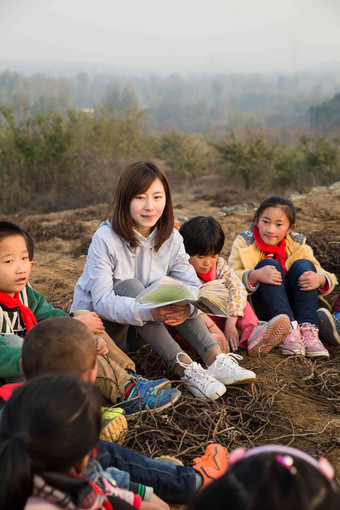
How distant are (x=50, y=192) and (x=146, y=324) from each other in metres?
10.8

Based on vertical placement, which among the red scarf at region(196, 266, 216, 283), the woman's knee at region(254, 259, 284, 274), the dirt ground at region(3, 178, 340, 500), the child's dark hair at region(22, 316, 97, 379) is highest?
the child's dark hair at region(22, 316, 97, 379)

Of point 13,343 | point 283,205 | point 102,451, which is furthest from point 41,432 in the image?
point 283,205

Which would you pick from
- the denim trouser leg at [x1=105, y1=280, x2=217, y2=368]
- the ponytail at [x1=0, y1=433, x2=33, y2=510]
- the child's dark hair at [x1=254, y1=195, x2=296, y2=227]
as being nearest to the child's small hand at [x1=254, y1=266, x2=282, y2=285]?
the child's dark hair at [x1=254, y1=195, x2=296, y2=227]

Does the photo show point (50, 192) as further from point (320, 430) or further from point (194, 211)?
point (320, 430)

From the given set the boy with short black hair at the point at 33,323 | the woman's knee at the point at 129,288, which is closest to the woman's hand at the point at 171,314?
the woman's knee at the point at 129,288

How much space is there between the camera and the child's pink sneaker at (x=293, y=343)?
3.01m

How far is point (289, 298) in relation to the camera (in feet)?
11.4

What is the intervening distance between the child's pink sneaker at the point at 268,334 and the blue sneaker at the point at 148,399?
0.81 m

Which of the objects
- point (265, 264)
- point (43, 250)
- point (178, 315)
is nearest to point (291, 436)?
point (178, 315)

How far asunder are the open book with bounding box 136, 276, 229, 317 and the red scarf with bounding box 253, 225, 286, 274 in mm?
1047

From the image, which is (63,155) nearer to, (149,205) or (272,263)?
(272,263)

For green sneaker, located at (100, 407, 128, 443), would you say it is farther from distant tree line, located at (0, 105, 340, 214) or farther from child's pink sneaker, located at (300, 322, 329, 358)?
distant tree line, located at (0, 105, 340, 214)

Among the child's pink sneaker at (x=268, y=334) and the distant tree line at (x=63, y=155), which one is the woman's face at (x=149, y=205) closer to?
the child's pink sneaker at (x=268, y=334)

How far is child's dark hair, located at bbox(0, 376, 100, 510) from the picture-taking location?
1021 millimetres
